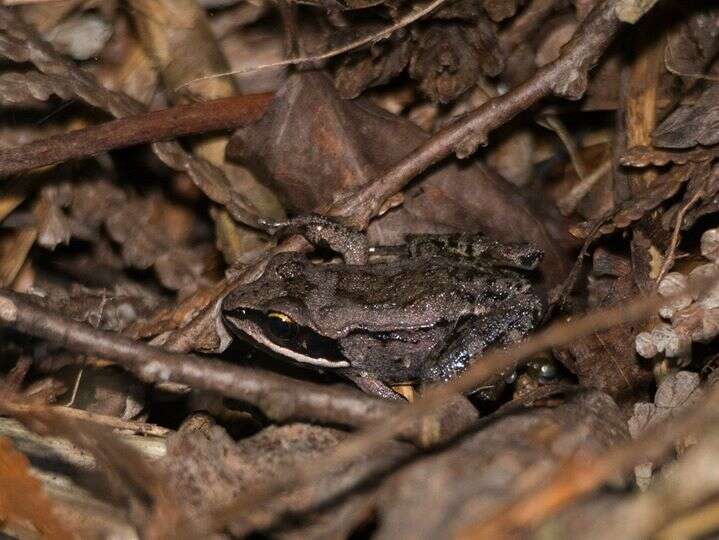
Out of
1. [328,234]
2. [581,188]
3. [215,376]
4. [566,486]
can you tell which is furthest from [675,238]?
[215,376]

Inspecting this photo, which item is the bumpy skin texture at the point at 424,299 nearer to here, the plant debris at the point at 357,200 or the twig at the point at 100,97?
the plant debris at the point at 357,200

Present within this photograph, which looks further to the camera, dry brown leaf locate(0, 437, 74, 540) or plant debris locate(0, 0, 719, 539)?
plant debris locate(0, 0, 719, 539)

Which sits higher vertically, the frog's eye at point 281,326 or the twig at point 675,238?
the frog's eye at point 281,326

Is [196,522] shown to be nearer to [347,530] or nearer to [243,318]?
[347,530]

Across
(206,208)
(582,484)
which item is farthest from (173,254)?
(582,484)

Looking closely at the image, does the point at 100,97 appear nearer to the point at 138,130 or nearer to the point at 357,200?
the point at 138,130

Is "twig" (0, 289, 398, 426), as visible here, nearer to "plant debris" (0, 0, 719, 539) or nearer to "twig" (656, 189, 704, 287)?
"plant debris" (0, 0, 719, 539)

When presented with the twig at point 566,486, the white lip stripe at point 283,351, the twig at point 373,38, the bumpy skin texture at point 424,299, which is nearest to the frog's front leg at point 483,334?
the bumpy skin texture at point 424,299

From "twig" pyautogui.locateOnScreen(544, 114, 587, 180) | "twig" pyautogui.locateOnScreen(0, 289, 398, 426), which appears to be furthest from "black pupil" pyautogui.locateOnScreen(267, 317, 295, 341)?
"twig" pyautogui.locateOnScreen(544, 114, 587, 180)
